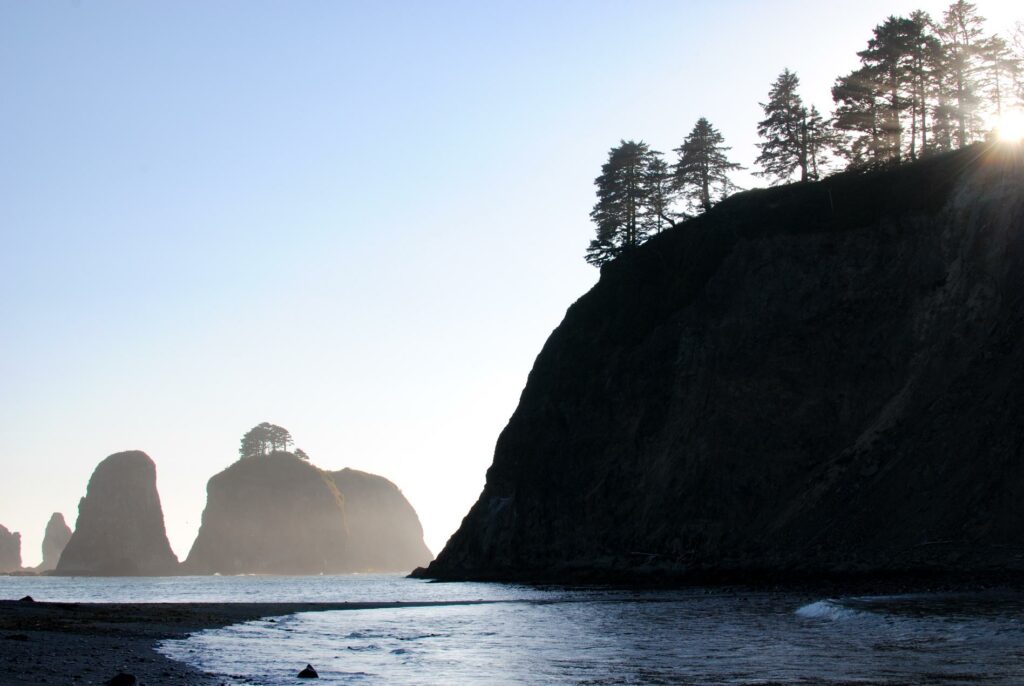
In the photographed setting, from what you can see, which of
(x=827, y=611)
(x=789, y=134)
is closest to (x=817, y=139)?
(x=789, y=134)

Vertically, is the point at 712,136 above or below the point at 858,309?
above

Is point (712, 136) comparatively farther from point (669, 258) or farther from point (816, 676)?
point (816, 676)

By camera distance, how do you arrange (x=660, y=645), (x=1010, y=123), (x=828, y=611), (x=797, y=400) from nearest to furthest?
(x=660, y=645) → (x=828, y=611) → (x=797, y=400) → (x=1010, y=123)

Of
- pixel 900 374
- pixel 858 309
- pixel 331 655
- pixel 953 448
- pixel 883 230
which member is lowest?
pixel 331 655

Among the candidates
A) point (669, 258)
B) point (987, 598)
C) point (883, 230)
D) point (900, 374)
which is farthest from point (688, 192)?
point (987, 598)

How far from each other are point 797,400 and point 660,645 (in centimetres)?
3503

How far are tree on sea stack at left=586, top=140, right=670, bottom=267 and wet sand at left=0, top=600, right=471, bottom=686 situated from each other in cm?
4930

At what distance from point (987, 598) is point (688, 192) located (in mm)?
54241

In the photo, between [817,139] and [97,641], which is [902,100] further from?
[97,641]

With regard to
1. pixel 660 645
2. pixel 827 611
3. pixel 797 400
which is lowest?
pixel 660 645

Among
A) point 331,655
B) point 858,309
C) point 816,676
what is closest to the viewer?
point 816,676

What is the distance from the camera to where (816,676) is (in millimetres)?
15758

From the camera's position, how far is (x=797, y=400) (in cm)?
5453

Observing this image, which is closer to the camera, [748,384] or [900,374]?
[900,374]
